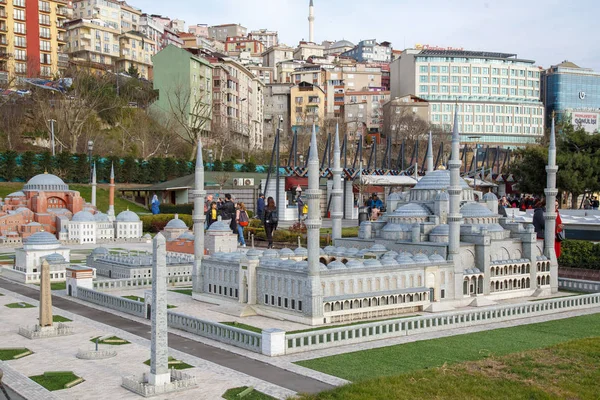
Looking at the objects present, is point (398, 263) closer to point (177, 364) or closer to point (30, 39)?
point (177, 364)

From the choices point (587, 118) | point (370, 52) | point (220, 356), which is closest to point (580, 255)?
point (220, 356)

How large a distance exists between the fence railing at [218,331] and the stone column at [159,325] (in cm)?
295

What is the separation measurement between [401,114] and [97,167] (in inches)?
1903

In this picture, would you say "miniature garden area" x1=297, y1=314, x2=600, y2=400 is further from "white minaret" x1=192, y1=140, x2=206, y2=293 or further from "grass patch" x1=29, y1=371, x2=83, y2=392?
"white minaret" x1=192, y1=140, x2=206, y2=293

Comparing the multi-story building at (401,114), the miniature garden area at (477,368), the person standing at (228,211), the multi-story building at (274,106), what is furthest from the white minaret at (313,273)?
the multi-story building at (274,106)

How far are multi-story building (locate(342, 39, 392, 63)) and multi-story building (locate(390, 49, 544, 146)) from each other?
20675 mm

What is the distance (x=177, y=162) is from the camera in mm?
60875

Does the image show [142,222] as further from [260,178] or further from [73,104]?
[73,104]

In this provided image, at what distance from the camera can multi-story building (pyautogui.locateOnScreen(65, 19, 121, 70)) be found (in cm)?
8906

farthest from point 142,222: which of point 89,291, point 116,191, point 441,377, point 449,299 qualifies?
point 441,377

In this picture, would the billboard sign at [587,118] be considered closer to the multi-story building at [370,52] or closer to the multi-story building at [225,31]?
the multi-story building at [370,52]

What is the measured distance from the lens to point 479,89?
346 ft

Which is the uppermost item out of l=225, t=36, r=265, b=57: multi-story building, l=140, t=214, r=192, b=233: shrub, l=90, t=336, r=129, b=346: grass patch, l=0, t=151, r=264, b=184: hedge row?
l=225, t=36, r=265, b=57: multi-story building

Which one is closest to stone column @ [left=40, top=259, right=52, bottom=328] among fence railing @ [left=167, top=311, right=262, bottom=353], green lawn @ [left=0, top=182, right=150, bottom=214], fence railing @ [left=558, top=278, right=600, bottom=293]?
fence railing @ [left=167, top=311, right=262, bottom=353]
